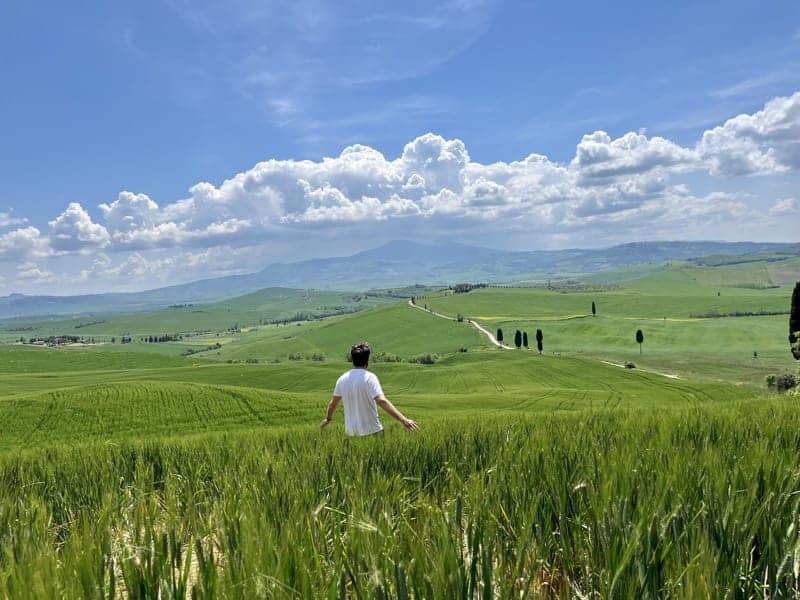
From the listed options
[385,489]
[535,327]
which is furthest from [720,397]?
[535,327]

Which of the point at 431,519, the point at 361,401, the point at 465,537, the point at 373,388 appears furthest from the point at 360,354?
the point at 465,537

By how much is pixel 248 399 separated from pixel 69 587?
54984 millimetres

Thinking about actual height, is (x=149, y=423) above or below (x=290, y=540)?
below

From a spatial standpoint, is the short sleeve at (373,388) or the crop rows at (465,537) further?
the short sleeve at (373,388)

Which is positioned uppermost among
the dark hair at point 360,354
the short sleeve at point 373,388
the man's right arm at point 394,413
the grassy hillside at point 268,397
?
the dark hair at point 360,354

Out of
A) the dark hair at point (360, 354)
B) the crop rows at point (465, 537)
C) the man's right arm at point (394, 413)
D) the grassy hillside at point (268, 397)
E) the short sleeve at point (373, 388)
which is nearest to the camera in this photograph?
the crop rows at point (465, 537)

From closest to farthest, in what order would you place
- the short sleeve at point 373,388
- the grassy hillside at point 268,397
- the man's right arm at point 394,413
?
the man's right arm at point 394,413 → the short sleeve at point 373,388 → the grassy hillside at point 268,397

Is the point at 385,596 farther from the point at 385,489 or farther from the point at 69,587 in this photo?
the point at 385,489

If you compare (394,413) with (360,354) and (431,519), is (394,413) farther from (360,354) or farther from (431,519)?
(431,519)

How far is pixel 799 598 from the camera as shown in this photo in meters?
2.04

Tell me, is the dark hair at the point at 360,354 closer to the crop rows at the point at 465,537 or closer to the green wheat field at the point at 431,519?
the green wheat field at the point at 431,519

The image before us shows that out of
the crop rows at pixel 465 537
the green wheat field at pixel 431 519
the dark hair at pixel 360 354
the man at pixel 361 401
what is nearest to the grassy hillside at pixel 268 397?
the man at pixel 361 401

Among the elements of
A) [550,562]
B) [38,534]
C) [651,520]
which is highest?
[651,520]

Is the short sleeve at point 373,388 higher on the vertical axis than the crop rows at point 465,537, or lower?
lower
